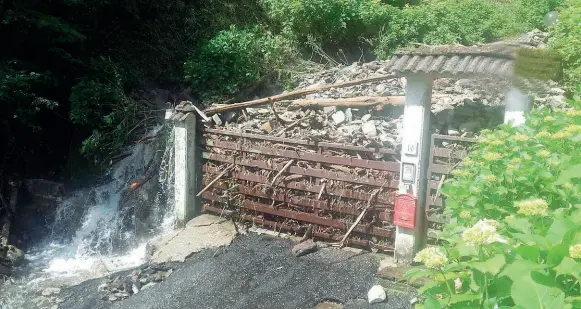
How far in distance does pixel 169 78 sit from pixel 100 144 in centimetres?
337

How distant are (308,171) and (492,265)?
6842 millimetres

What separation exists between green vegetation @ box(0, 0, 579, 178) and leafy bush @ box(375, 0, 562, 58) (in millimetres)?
28

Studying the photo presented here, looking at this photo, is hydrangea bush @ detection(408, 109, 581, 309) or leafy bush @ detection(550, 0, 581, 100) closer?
hydrangea bush @ detection(408, 109, 581, 309)

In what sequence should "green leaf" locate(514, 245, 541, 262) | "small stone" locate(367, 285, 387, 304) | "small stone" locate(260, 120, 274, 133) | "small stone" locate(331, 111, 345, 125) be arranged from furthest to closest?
1. "small stone" locate(260, 120, 274, 133)
2. "small stone" locate(331, 111, 345, 125)
3. "small stone" locate(367, 285, 387, 304)
4. "green leaf" locate(514, 245, 541, 262)

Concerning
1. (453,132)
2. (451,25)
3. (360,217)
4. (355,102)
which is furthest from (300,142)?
(451,25)

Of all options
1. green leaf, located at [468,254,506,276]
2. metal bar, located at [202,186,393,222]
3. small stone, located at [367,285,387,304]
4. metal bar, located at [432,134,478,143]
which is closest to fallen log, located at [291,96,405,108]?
metal bar, located at [432,134,478,143]

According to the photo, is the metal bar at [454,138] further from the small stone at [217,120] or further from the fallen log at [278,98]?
the small stone at [217,120]

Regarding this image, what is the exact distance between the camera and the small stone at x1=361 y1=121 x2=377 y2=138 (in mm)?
8723

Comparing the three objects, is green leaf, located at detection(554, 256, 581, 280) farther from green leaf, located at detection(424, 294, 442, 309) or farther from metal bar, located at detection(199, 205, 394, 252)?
metal bar, located at detection(199, 205, 394, 252)

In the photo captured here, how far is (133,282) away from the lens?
8141mm

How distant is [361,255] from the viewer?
8117 millimetres

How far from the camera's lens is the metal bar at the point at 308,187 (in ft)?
26.5

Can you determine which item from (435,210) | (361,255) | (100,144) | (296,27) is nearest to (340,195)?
(361,255)

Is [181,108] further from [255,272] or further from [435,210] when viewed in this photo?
[435,210]
